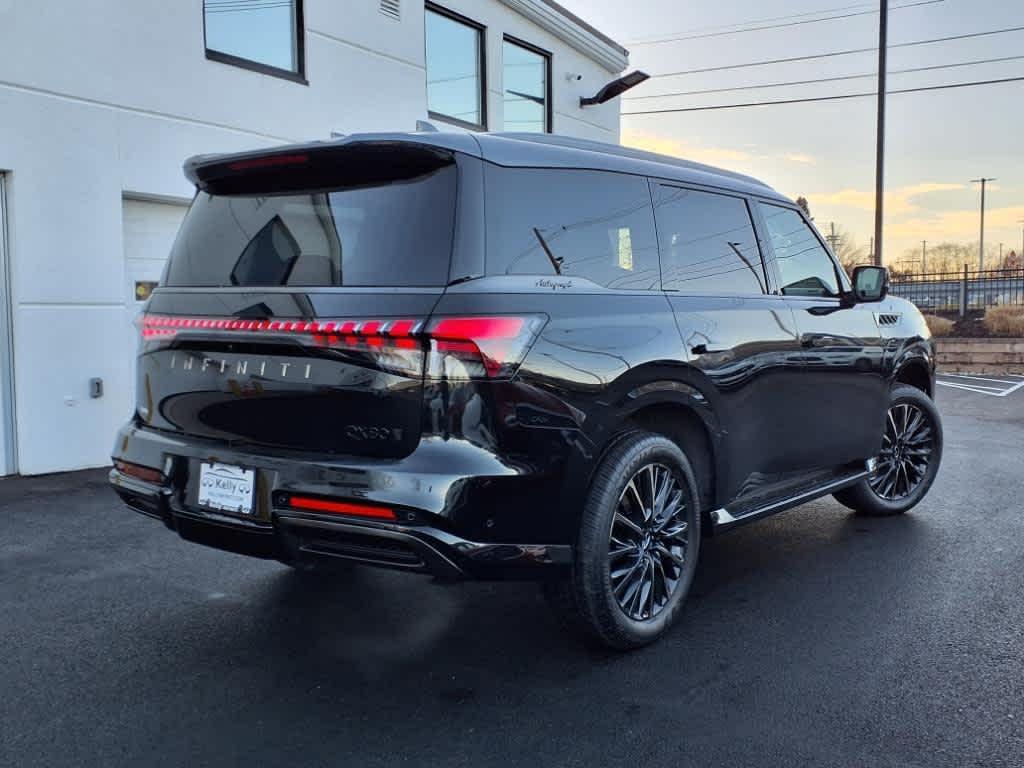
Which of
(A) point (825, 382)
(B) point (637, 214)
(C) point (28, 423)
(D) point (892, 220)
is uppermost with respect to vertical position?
(D) point (892, 220)

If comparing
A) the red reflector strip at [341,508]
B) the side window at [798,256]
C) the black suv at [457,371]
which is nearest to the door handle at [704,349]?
the black suv at [457,371]

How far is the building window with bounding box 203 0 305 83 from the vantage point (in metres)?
8.48

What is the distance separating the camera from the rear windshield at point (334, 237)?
312 cm

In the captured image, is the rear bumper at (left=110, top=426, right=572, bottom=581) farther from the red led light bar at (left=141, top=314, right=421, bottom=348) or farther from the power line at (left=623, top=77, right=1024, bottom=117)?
the power line at (left=623, top=77, right=1024, bottom=117)

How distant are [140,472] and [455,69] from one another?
9.32 m

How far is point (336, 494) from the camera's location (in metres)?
3.03

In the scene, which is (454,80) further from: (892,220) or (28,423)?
(892,220)

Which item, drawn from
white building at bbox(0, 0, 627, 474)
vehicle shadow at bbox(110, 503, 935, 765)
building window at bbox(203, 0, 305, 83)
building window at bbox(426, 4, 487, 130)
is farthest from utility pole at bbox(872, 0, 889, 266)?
vehicle shadow at bbox(110, 503, 935, 765)

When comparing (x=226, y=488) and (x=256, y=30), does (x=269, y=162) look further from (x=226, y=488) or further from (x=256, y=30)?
(x=256, y=30)

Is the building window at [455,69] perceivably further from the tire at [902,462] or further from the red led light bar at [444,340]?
the red led light bar at [444,340]

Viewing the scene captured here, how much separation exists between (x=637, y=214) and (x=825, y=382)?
157cm

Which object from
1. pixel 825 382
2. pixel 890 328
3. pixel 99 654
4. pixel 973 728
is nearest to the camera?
pixel 973 728

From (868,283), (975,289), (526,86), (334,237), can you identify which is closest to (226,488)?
(334,237)

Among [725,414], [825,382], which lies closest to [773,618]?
[725,414]
